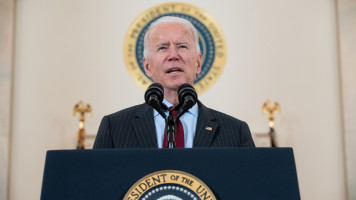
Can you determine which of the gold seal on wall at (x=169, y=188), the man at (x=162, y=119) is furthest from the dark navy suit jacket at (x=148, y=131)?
the gold seal on wall at (x=169, y=188)

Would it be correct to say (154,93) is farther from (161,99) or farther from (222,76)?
(222,76)

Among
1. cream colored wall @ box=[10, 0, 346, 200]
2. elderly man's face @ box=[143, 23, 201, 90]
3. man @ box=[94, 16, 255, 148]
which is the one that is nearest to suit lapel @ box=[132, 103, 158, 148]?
man @ box=[94, 16, 255, 148]

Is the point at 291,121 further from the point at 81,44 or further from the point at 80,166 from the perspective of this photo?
the point at 80,166

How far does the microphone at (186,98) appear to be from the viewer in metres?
1.18

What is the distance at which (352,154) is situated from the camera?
4500 millimetres

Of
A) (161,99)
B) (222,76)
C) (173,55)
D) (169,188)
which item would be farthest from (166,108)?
(222,76)

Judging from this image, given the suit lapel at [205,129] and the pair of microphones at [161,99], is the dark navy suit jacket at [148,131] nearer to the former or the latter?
the suit lapel at [205,129]

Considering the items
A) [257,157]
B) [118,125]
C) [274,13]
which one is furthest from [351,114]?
[257,157]

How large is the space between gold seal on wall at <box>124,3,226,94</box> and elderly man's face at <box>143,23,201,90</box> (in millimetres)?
3087

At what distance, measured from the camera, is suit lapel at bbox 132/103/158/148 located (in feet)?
4.84

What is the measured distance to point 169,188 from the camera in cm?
94

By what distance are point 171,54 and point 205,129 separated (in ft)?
1.12

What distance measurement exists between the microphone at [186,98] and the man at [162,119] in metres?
0.30

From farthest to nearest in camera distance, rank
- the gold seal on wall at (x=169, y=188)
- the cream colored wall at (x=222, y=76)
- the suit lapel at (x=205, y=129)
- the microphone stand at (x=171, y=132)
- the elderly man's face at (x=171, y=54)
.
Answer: the cream colored wall at (x=222, y=76), the elderly man's face at (x=171, y=54), the suit lapel at (x=205, y=129), the microphone stand at (x=171, y=132), the gold seal on wall at (x=169, y=188)
